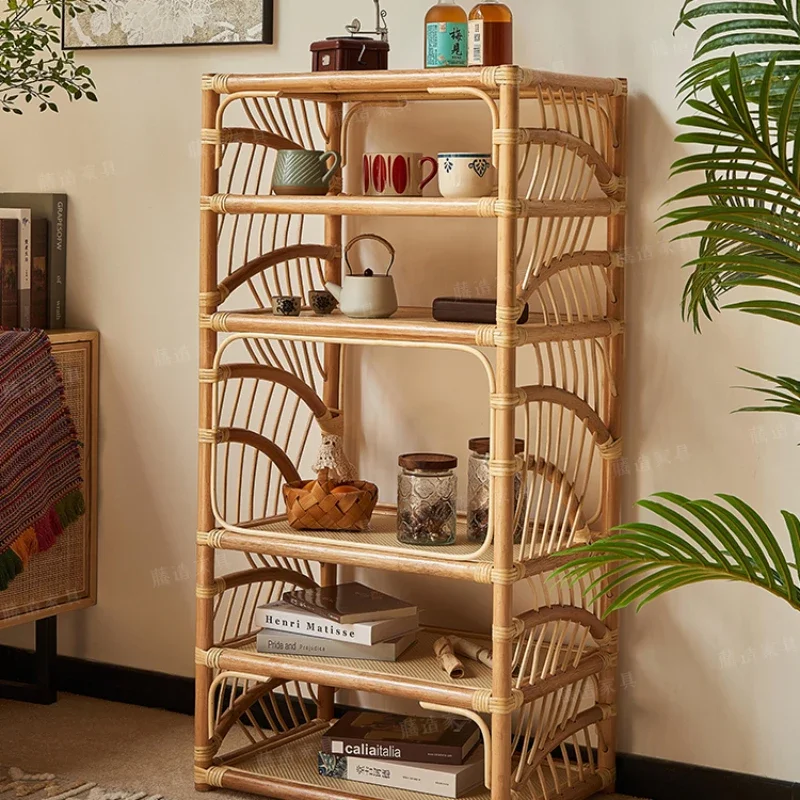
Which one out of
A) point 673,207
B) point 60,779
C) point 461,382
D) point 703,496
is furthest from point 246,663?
point 673,207

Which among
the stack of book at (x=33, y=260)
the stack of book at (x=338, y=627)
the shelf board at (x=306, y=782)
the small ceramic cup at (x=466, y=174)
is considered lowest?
the shelf board at (x=306, y=782)

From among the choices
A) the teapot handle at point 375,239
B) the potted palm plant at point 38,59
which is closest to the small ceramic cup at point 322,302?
the teapot handle at point 375,239

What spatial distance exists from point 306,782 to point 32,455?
35.6 inches

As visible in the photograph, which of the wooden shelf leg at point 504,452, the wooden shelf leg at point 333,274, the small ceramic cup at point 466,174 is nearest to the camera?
the wooden shelf leg at point 504,452

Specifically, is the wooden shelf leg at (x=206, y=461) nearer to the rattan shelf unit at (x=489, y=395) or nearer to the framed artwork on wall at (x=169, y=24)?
the rattan shelf unit at (x=489, y=395)

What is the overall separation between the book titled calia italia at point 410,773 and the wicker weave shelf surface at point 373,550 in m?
0.40

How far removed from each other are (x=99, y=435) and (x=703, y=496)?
1431mm

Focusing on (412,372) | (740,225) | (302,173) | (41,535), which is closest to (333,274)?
(412,372)

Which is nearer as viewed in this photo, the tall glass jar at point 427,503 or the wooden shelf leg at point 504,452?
the wooden shelf leg at point 504,452

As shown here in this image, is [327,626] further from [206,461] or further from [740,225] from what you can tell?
[740,225]

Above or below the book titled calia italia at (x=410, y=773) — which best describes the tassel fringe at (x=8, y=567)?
above

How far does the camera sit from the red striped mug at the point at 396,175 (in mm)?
2449

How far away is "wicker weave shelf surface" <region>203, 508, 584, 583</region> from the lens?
227 cm

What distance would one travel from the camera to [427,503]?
2.40 metres
